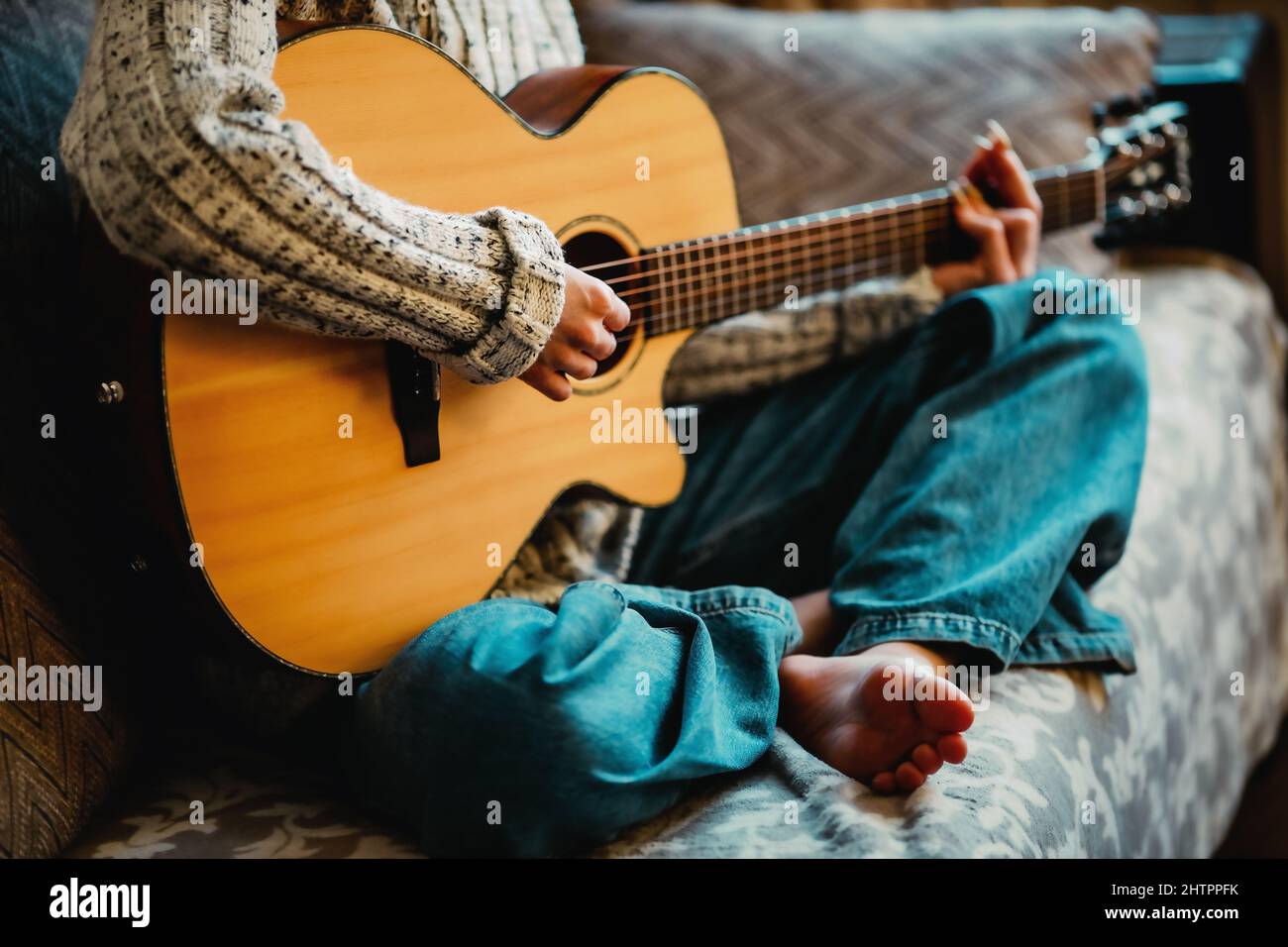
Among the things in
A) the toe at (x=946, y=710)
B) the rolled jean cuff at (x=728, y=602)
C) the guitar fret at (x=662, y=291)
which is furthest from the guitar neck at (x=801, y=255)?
the toe at (x=946, y=710)

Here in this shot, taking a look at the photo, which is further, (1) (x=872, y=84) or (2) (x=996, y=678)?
(1) (x=872, y=84)

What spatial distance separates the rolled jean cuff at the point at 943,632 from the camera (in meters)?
0.81

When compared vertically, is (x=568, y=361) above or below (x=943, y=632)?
above

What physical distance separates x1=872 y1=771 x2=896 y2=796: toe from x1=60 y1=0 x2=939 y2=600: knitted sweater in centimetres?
35

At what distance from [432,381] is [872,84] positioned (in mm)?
857

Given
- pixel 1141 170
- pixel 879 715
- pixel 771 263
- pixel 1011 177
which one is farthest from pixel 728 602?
pixel 1141 170

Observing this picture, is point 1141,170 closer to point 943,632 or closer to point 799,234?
point 799,234

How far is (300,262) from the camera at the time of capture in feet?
2.13

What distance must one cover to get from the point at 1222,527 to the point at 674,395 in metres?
0.60

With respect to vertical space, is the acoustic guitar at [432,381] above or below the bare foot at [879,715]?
above

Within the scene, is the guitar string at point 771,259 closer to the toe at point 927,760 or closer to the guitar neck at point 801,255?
the guitar neck at point 801,255

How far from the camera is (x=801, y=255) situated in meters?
1.02

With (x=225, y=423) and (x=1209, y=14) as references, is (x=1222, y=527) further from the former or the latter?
(x=1209, y=14)

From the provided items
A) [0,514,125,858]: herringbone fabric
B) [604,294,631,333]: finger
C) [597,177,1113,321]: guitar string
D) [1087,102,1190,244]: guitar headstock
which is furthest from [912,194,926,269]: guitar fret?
[0,514,125,858]: herringbone fabric
